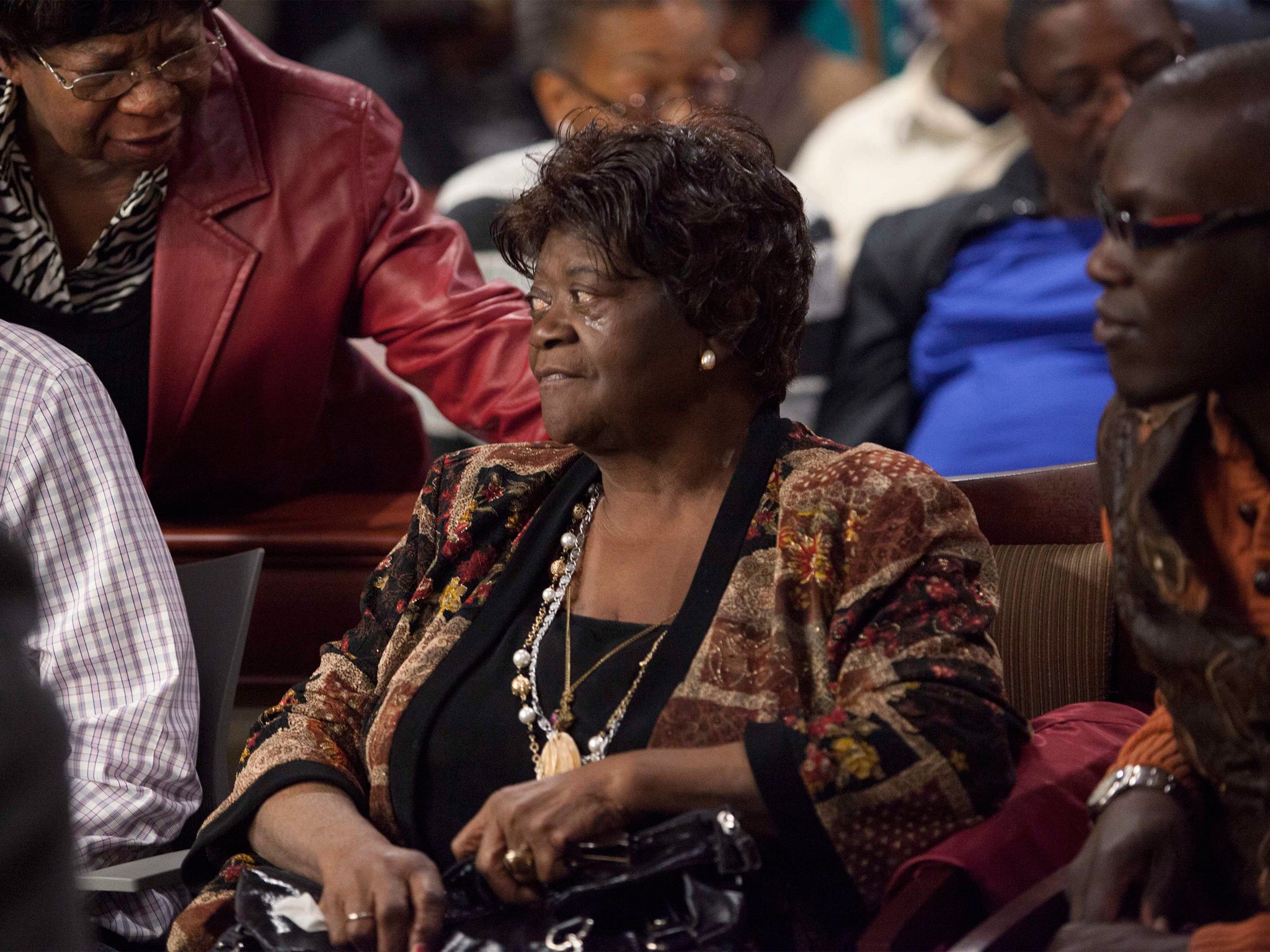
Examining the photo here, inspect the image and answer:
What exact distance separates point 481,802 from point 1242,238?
104 cm

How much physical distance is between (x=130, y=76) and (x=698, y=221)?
3.13 feet

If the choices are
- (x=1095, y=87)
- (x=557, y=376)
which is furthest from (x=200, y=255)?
(x=1095, y=87)

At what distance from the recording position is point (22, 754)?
1.03 m

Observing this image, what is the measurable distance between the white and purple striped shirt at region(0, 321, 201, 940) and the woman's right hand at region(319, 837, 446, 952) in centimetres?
37

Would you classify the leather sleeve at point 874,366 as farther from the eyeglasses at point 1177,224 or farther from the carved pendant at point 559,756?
the eyeglasses at point 1177,224

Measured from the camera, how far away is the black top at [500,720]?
1964mm

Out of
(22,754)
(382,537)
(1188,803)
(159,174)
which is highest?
(22,754)

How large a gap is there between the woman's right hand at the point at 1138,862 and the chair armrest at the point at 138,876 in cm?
103

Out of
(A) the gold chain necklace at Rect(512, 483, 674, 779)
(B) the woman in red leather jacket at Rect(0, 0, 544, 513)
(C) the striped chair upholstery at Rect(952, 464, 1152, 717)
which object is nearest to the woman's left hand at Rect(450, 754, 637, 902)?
(A) the gold chain necklace at Rect(512, 483, 674, 779)

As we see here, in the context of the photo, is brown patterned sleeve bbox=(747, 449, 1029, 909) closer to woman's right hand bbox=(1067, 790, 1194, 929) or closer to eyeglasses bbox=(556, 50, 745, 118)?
woman's right hand bbox=(1067, 790, 1194, 929)

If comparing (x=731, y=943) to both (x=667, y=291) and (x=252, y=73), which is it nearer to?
(x=667, y=291)

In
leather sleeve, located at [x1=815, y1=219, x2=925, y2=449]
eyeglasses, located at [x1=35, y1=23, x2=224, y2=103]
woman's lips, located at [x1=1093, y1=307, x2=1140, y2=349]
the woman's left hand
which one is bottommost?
leather sleeve, located at [x1=815, y1=219, x2=925, y2=449]

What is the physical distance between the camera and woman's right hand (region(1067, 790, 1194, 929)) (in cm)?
159

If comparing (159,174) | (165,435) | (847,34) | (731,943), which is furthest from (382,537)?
(847,34)
